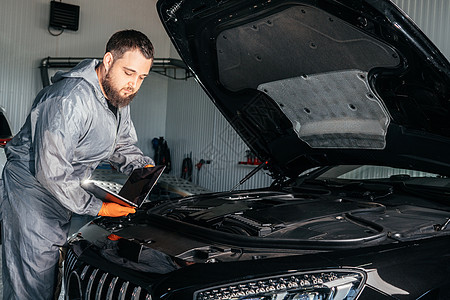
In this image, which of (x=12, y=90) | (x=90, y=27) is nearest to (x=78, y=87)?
(x=12, y=90)

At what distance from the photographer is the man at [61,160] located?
154 centimetres

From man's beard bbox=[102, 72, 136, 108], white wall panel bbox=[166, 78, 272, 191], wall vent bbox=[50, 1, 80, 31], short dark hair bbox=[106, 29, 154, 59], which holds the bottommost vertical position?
white wall panel bbox=[166, 78, 272, 191]

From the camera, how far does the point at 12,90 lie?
760cm

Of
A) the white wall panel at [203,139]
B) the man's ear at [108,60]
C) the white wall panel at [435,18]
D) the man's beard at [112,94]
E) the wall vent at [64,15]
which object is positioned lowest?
the white wall panel at [203,139]

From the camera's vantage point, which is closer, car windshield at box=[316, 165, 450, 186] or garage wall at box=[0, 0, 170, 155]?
car windshield at box=[316, 165, 450, 186]

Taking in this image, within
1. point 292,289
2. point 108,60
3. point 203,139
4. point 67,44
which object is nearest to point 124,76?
point 108,60

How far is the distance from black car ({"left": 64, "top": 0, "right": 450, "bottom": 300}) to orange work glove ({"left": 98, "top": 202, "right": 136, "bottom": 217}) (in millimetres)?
45

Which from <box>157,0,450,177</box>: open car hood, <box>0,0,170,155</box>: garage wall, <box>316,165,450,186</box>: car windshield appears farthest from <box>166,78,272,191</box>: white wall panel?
<box>157,0,450,177</box>: open car hood

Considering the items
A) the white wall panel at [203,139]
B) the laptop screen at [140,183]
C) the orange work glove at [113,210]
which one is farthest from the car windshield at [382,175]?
the white wall panel at [203,139]

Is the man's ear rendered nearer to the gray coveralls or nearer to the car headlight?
the gray coveralls

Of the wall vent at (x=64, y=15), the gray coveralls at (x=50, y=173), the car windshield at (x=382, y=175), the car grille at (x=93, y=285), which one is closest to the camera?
the car grille at (x=93, y=285)

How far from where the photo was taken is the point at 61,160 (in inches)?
59.6

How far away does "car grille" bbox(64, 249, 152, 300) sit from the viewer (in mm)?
1159

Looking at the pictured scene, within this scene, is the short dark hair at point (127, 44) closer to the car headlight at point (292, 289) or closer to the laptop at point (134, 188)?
the laptop at point (134, 188)
